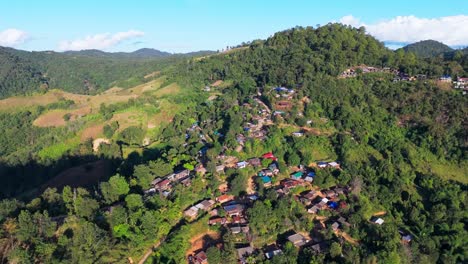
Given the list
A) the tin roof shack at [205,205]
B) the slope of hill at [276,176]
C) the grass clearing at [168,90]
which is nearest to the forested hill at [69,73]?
the grass clearing at [168,90]

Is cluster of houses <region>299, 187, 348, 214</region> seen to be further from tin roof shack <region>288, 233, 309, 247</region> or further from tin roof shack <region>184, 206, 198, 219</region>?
tin roof shack <region>184, 206, 198, 219</region>

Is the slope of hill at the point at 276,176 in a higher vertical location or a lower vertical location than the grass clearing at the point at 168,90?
lower

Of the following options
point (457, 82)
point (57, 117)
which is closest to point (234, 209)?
point (457, 82)

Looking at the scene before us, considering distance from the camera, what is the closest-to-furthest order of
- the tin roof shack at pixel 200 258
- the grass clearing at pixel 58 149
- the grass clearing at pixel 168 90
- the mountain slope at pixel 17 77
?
the tin roof shack at pixel 200 258
the grass clearing at pixel 58 149
the grass clearing at pixel 168 90
the mountain slope at pixel 17 77

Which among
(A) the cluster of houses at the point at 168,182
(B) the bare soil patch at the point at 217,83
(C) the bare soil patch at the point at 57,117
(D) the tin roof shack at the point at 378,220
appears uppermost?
(B) the bare soil patch at the point at 217,83

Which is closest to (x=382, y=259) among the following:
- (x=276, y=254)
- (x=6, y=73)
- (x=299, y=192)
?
(x=276, y=254)

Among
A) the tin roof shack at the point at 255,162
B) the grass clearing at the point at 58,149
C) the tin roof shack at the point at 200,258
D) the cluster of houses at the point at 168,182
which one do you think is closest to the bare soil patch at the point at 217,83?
the grass clearing at the point at 58,149

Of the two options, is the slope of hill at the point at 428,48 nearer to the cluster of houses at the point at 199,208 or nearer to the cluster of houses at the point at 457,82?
the cluster of houses at the point at 457,82

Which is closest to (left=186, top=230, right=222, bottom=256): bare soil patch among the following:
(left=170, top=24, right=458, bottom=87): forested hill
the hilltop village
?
the hilltop village

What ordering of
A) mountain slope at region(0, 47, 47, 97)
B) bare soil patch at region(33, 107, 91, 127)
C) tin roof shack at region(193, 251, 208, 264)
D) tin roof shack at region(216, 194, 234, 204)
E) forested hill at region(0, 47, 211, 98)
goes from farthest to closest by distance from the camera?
1. forested hill at region(0, 47, 211, 98)
2. mountain slope at region(0, 47, 47, 97)
3. bare soil patch at region(33, 107, 91, 127)
4. tin roof shack at region(216, 194, 234, 204)
5. tin roof shack at region(193, 251, 208, 264)

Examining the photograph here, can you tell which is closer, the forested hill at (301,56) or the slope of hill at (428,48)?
the forested hill at (301,56)

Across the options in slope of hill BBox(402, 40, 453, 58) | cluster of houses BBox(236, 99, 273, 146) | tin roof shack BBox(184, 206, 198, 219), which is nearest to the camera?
tin roof shack BBox(184, 206, 198, 219)

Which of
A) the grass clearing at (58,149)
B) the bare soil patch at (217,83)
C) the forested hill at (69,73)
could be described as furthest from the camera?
the forested hill at (69,73)
